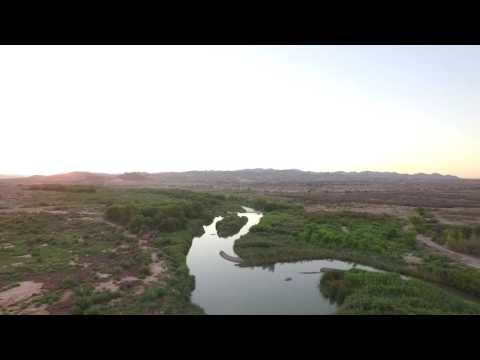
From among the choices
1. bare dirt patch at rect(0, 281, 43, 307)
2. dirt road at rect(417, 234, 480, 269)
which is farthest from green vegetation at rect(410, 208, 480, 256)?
bare dirt patch at rect(0, 281, 43, 307)

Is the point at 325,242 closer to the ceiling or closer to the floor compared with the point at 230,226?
closer to the ceiling

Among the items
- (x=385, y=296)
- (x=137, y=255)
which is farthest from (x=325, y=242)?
(x=137, y=255)

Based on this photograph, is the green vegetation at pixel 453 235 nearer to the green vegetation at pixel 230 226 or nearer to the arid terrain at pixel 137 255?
the arid terrain at pixel 137 255

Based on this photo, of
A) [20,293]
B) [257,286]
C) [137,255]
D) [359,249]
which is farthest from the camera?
[359,249]

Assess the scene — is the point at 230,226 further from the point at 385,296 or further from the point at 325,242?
the point at 385,296
